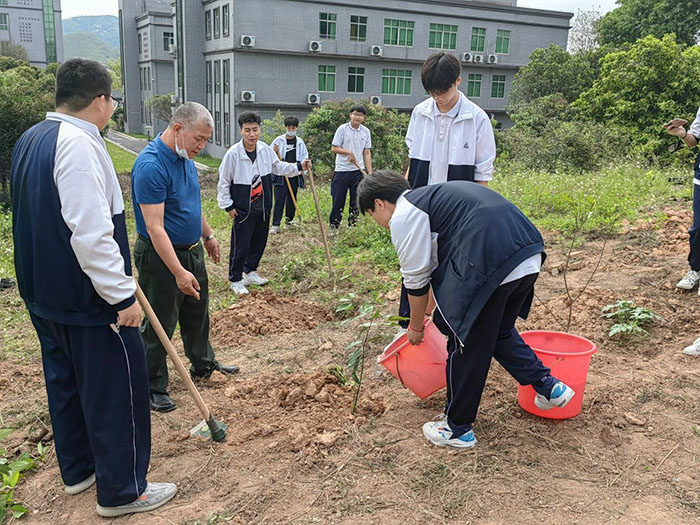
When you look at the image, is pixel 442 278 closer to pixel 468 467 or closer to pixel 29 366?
pixel 468 467

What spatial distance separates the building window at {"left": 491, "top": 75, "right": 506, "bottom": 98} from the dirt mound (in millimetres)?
30374

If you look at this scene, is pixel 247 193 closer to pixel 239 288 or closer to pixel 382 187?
pixel 239 288

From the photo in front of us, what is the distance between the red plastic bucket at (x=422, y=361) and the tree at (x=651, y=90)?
13357 mm

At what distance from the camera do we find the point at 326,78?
28.1 meters

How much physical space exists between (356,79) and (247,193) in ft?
81.3

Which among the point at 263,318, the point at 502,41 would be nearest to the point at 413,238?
the point at 263,318

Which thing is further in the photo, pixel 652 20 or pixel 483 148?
pixel 652 20

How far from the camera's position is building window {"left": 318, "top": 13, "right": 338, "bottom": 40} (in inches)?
1071

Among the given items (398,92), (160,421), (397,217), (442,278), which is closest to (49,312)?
(160,421)

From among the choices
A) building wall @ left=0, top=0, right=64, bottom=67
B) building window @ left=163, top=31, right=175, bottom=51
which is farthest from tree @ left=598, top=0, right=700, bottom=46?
building wall @ left=0, top=0, right=64, bottom=67

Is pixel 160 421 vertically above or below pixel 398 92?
below

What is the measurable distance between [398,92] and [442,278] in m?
29.1

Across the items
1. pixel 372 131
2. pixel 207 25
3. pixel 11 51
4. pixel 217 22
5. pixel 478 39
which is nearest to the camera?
pixel 372 131

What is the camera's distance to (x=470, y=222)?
249cm
